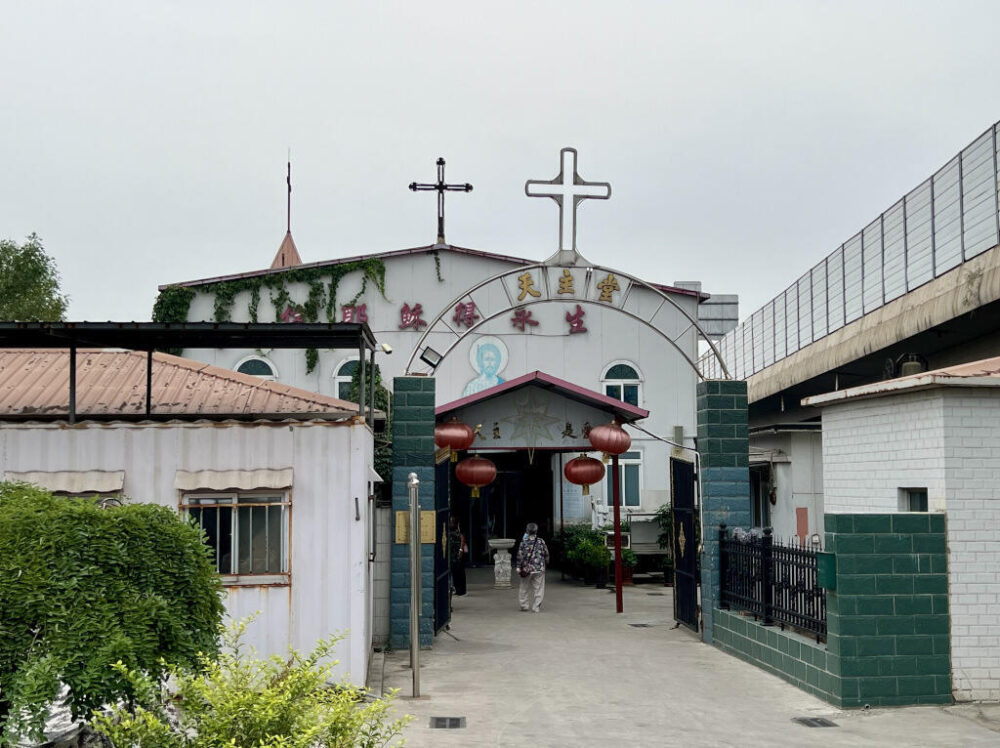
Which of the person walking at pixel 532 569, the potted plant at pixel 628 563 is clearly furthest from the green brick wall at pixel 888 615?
the potted plant at pixel 628 563

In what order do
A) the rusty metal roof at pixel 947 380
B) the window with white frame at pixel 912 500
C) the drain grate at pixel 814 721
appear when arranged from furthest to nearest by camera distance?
1. the window with white frame at pixel 912 500
2. the rusty metal roof at pixel 947 380
3. the drain grate at pixel 814 721

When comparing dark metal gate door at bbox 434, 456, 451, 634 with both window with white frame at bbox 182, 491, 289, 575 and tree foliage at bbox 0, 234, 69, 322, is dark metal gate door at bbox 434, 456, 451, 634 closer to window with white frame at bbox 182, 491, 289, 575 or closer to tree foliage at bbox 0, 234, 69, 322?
window with white frame at bbox 182, 491, 289, 575

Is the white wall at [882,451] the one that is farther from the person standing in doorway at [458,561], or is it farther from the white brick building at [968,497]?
the person standing in doorway at [458,561]

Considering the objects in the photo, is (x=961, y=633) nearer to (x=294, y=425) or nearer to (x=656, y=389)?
(x=294, y=425)

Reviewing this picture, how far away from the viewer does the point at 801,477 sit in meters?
19.7

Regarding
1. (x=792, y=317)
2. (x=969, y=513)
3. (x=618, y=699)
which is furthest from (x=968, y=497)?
(x=792, y=317)

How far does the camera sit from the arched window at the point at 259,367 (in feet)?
84.1

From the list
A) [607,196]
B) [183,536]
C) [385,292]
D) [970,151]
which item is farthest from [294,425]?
[385,292]

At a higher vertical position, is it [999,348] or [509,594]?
[999,348]

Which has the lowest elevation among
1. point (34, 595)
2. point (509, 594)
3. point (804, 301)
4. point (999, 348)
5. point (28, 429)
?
point (509, 594)

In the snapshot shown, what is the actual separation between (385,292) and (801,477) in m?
11.0

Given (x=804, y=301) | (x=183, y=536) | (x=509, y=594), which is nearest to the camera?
(x=183, y=536)

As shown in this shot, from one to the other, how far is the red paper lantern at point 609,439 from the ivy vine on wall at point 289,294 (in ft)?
33.7

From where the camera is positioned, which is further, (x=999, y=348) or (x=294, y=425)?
(x=999, y=348)
